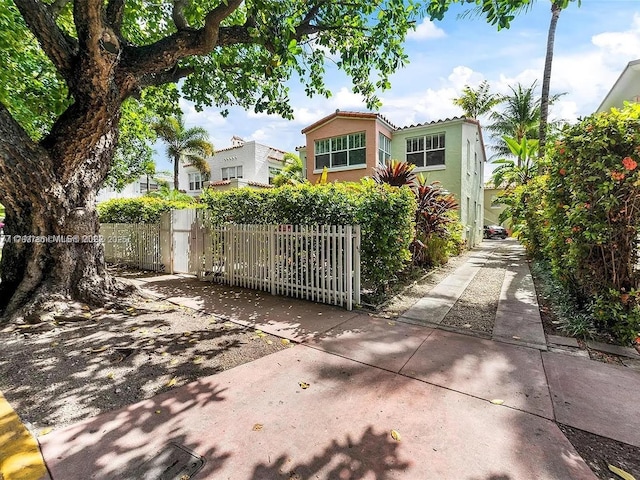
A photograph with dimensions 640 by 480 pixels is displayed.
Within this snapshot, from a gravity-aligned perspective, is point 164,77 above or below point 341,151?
below

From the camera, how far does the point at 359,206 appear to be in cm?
591

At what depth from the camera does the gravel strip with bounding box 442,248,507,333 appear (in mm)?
4832

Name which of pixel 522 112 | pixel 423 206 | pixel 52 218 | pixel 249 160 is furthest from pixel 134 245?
pixel 522 112

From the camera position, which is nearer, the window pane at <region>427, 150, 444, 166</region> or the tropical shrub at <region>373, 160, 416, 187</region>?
the tropical shrub at <region>373, 160, 416, 187</region>

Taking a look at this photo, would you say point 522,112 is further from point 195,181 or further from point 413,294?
point 195,181

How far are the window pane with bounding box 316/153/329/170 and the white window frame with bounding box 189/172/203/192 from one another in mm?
14164

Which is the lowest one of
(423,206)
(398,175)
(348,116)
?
(423,206)

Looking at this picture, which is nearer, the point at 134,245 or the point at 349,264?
the point at 349,264

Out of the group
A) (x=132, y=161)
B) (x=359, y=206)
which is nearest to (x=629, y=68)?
(x=359, y=206)

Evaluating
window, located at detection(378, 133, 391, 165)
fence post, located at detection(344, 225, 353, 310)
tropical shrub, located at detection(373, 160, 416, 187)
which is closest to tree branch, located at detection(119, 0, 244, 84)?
fence post, located at detection(344, 225, 353, 310)

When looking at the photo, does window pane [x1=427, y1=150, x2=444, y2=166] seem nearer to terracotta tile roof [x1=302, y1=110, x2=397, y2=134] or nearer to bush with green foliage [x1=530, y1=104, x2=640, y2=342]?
terracotta tile roof [x1=302, y1=110, x2=397, y2=134]

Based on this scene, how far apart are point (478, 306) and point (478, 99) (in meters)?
25.5

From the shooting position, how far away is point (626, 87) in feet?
36.5

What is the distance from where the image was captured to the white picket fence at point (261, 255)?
224 inches
